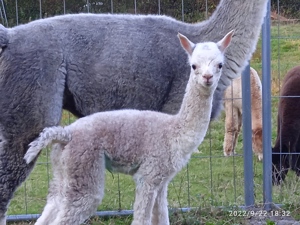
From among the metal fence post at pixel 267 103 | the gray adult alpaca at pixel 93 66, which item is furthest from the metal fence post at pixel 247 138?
the gray adult alpaca at pixel 93 66

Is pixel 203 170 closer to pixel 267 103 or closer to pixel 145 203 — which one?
pixel 267 103

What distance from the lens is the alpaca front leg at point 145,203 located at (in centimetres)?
448

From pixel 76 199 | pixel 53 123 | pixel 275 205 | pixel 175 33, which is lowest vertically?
pixel 275 205

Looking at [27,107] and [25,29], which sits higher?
[25,29]

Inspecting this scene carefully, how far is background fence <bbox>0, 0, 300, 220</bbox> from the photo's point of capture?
6062mm

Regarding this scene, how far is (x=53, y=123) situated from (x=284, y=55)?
21.2 ft

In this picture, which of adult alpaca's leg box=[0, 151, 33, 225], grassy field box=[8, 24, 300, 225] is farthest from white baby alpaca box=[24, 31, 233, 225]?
grassy field box=[8, 24, 300, 225]

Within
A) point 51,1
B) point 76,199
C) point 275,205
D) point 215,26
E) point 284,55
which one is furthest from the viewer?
point 284,55

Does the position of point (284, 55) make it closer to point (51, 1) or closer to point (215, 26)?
point (51, 1)

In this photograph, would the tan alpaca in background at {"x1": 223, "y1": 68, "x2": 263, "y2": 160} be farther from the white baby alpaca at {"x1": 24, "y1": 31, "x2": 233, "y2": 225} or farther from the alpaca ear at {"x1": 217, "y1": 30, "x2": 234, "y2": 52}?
the white baby alpaca at {"x1": 24, "y1": 31, "x2": 233, "y2": 225}

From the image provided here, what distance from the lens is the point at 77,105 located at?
530cm

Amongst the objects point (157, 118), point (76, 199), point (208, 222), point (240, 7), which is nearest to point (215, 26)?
point (240, 7)

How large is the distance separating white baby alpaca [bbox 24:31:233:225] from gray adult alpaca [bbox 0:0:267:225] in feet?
1.91

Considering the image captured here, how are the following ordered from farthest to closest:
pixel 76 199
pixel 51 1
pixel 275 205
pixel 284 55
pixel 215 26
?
pixel 284 55 → pixel 51 1 → pixel 275 205 → pixel 215 26 → pixel 76 199
